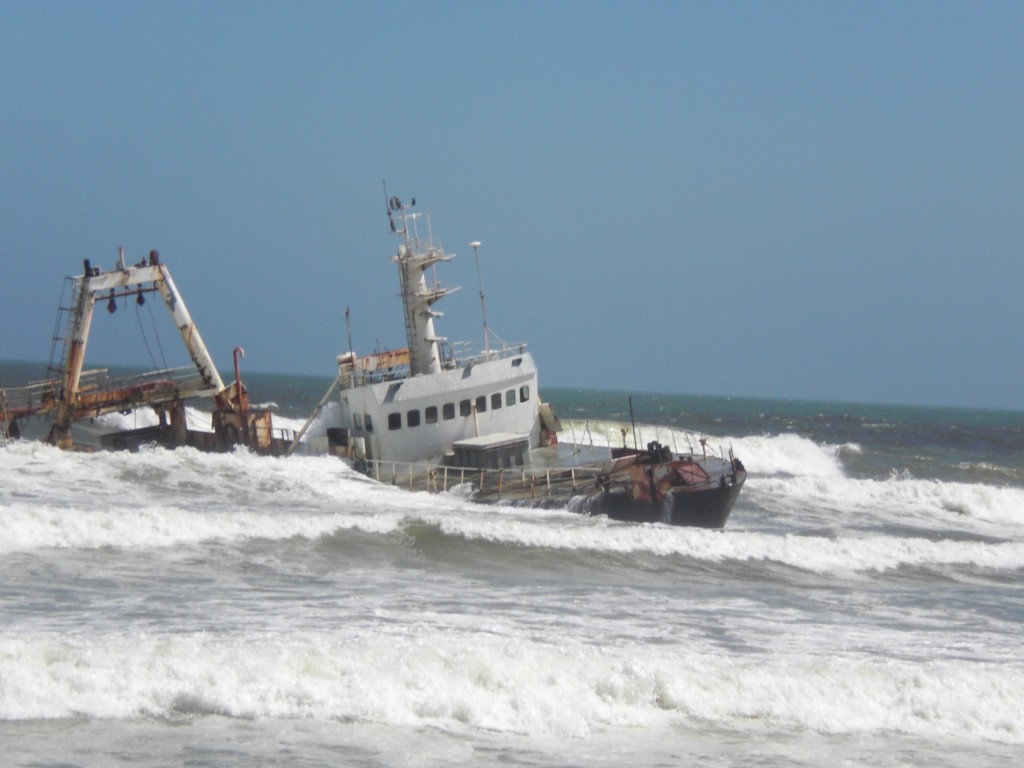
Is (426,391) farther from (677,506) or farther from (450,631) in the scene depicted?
(450,631)

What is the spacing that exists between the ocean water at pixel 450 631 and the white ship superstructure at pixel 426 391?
138 cm

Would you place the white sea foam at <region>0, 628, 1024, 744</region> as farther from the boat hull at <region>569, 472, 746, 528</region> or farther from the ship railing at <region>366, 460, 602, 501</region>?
the ship railing at <region>366, 460, 602, 501</region>

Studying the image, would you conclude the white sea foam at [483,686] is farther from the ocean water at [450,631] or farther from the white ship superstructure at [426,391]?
the white ship superstructure at [426,391]

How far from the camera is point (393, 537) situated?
72.0 feet

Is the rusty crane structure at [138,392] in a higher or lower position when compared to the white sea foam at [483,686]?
higher

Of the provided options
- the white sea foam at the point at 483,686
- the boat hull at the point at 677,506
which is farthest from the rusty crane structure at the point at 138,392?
the white sea foam at the point at 483,686

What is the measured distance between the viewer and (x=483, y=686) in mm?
12398

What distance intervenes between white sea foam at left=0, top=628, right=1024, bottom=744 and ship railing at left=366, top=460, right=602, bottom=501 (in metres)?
11.1

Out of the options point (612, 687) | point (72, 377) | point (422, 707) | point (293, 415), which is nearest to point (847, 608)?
point (612, 687)

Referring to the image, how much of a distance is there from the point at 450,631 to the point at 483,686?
2.15 metres

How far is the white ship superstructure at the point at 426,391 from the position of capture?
27.1 metres

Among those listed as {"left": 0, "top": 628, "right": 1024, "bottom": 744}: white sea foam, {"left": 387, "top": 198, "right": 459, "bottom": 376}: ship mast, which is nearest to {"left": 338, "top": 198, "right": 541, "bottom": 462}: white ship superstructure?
{"left": 387, "top": 198, "right": 459, "bottom": 376}: ship mast

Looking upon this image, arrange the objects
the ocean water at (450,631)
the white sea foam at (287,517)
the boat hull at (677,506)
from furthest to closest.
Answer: the boat hull at (677,506) → the white sea foam at (287,517) → the ocean water at (450,631)

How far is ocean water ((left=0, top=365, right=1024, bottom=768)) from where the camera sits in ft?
36.4
